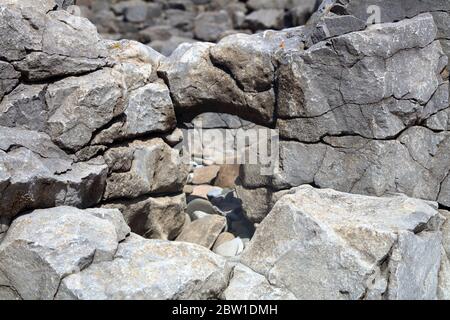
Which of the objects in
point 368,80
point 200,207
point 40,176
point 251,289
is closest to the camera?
point 251,289

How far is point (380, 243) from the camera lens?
3195mm

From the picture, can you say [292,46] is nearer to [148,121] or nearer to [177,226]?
[148,121]

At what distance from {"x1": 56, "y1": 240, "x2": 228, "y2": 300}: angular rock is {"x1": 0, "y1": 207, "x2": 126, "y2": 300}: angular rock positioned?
6 cm

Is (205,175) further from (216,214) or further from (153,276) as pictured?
(153,276)

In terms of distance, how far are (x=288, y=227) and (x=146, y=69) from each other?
6.24ft

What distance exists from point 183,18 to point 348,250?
1178 centimetres

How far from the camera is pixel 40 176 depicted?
369 cm

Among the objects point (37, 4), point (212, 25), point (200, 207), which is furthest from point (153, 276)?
point (212, 25)

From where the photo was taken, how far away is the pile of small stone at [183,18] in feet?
44.2

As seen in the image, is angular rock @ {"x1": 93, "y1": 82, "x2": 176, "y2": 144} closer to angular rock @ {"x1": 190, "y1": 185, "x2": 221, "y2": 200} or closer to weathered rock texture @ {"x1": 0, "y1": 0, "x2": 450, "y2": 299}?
weathered rock texture @ {"x1": 0, "y1": 0, "x2": 450, "y2": 299}

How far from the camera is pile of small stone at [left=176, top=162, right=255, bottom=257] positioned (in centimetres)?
484

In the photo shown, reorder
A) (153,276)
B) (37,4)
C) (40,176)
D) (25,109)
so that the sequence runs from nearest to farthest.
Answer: (153,276)
(40,176)
(25,109)
(37,4)
